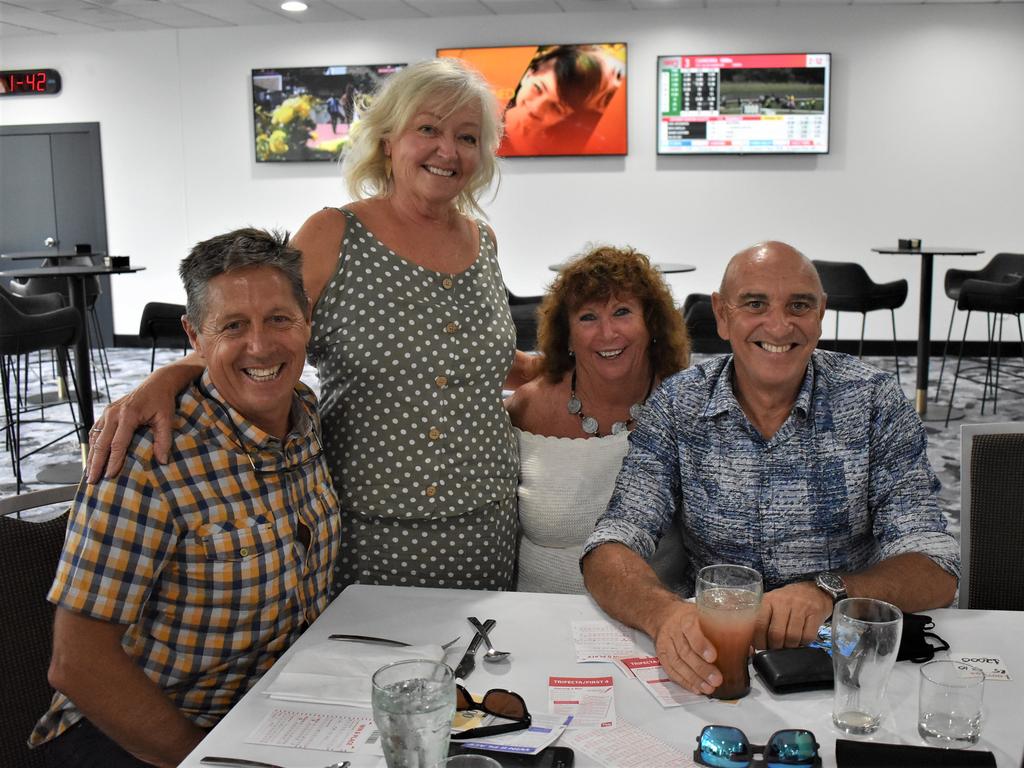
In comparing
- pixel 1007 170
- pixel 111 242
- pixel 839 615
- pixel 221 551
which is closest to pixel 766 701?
pixel 839 615

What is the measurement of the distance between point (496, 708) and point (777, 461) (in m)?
Result: 0.83

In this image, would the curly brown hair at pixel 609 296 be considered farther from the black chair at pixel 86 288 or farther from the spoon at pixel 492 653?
the black chair at pixel 86 288

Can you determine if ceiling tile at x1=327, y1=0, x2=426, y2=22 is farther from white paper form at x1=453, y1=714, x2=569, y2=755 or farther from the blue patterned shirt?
white paper form at x1=453, y1=714, x2=569, y2=755

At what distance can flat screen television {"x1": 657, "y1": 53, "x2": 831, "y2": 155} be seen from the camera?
7656 millimetres

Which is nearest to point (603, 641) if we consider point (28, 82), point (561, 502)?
point (561, 502)

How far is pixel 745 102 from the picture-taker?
25.3 ft

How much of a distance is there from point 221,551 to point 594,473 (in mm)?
936

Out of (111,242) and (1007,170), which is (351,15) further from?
(1007,170)

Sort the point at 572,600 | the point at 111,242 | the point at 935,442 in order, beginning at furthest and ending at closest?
the point at 111,242
the point at 935,442
the point at 572,600

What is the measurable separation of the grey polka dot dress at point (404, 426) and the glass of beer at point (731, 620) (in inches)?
27.4

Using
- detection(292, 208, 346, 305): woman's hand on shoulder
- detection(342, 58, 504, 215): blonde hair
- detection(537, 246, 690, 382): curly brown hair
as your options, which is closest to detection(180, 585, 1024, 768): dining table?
detection(292, 208, 346, 305): woman's hand on shoulder

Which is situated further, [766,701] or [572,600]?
[572,600]

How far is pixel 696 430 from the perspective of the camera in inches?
71.1

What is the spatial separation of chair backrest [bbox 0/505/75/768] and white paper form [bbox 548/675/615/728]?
2.78 ft
